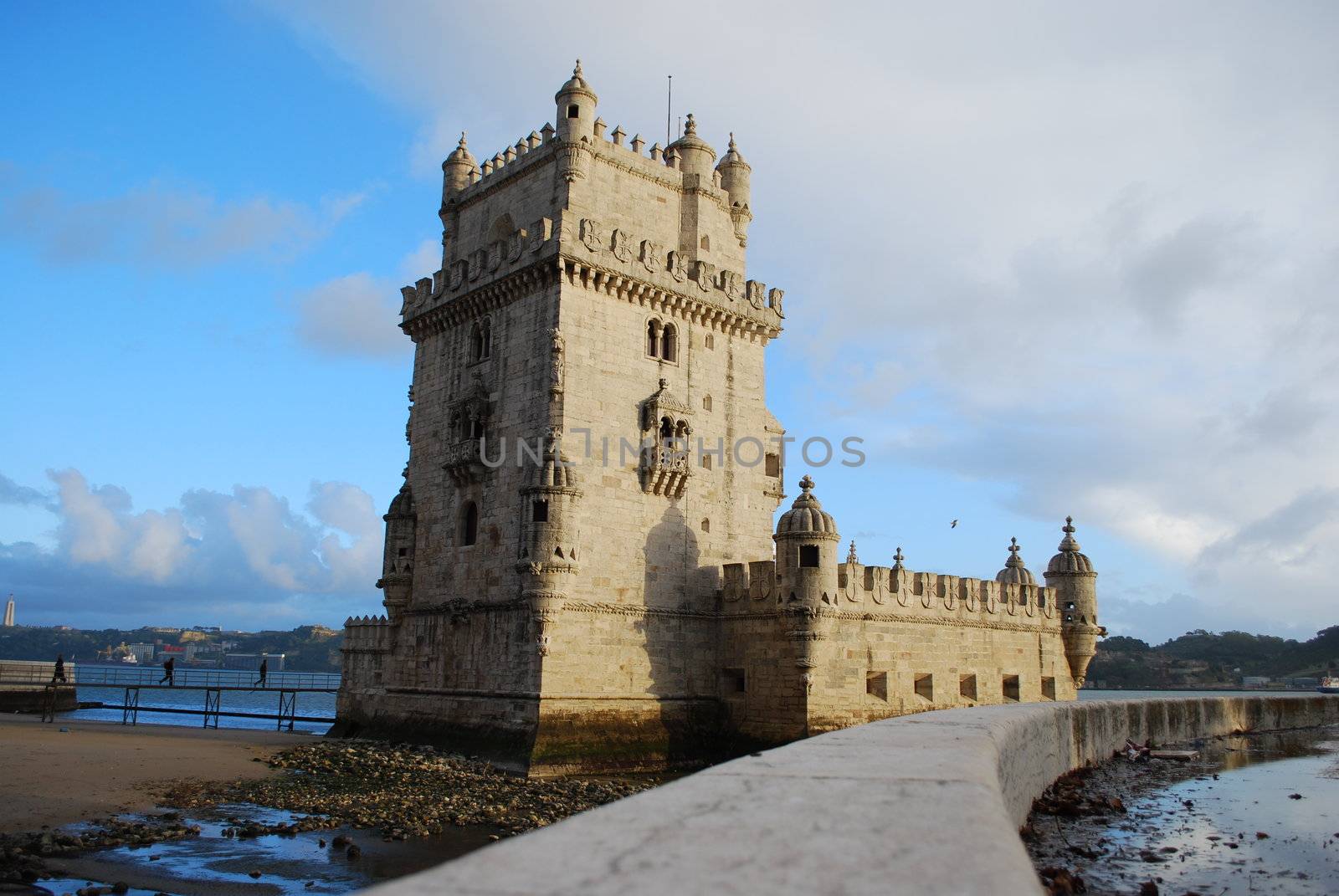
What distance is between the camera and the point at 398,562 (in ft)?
98.0

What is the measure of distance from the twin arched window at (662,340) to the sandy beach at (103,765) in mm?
14262

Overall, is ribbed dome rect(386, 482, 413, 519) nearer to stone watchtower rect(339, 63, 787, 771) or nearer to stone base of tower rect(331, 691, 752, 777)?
stone watchtower rect(339, 63, 787, 771)

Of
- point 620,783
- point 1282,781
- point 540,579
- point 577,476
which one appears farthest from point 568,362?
point 1282,781

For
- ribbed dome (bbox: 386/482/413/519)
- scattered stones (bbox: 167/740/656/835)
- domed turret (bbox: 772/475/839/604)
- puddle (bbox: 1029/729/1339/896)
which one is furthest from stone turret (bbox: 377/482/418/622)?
puddle (bbox: 1029/729/1339/896)

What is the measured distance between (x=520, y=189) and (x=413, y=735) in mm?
15383

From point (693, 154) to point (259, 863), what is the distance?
22.5m

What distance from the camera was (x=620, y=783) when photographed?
23062 mm

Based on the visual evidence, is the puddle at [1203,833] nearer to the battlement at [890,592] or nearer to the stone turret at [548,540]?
the battlement at [890,592]

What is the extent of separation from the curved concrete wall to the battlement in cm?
1856

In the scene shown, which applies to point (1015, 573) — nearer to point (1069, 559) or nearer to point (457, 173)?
point (1069, 559)

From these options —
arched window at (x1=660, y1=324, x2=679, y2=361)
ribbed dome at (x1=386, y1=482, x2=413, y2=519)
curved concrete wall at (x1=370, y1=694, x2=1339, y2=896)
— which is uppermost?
arched window at (x1=660, y1=324, x2=679, y2=361)

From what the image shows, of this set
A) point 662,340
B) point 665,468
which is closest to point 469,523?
point 665,468

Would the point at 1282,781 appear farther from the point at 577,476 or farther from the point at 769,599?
the point at 577,476

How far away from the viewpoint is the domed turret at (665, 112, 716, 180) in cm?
3077
